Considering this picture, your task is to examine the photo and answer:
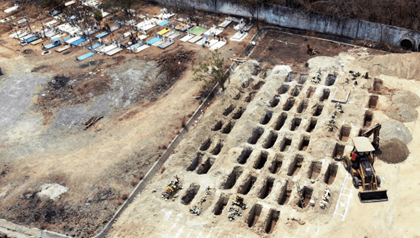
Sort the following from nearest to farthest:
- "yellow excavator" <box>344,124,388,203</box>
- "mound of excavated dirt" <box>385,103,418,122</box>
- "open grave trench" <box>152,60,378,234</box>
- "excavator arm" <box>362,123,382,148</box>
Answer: "yellow excavator" <box>344,124,388,203</box> → "open grave trench" <box>152,60,378,234</box> → "excavator arm" <box>362,123,382,148</box> → "mound of excavated dirt" <box>385,103,418,122</box>

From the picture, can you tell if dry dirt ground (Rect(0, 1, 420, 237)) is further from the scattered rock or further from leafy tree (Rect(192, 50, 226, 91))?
leafy tree (Rect(192, 50, 226, 91))

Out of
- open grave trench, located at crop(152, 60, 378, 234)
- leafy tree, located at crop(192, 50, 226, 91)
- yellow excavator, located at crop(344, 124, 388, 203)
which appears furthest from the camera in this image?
leafy tree, located at crop(192, 50, 226, 91)

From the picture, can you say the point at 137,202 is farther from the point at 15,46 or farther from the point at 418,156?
the point at 15,46

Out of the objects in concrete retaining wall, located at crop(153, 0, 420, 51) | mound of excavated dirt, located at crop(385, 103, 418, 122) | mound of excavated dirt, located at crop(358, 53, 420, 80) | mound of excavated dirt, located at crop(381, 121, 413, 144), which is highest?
concrete retaining wall, located at crop(153, 0, 420, 51)

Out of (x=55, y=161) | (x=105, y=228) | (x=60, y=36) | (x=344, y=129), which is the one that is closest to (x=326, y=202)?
(x=344, y=129)

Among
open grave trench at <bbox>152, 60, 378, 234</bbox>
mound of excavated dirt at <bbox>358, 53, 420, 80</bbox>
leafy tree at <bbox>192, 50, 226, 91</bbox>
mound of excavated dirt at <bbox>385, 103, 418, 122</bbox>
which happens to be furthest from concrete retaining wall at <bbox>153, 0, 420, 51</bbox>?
leafy tree at <bbox>192, 50, 226, 91</bbox>

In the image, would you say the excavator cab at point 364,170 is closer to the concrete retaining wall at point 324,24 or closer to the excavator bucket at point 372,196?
the excavator bucket at point 372,196

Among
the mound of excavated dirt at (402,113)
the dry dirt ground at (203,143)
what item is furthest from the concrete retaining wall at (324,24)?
the mound of excavated dirt at (402,113)
